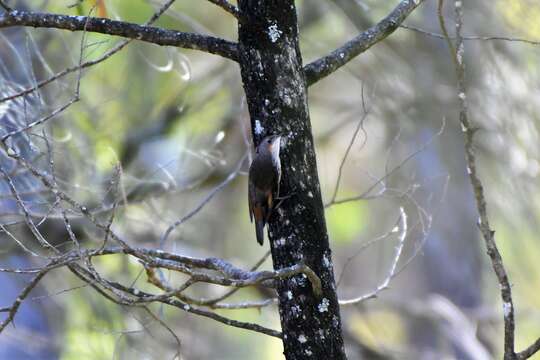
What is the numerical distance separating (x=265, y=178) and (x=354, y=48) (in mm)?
576

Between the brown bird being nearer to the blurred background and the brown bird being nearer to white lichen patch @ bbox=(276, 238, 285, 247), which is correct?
white lichen patch @ bbox=(276, 238, 285, 247)

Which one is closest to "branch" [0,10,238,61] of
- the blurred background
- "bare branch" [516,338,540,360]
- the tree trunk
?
the tree trunk

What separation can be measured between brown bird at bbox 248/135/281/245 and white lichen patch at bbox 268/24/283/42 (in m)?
0.33

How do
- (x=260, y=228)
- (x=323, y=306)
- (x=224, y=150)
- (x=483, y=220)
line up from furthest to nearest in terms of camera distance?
(x=224, y=150) → (x=260, y=228) → (x=323, y=306) → (x=483, y=220)

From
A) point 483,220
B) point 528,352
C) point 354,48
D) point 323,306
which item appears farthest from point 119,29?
point 528,352

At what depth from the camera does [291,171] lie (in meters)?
2.96

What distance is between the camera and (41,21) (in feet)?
9.34

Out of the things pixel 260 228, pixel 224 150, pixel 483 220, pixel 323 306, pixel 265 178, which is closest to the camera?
pixel 483 220

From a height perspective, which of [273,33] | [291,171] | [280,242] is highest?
[273,33]

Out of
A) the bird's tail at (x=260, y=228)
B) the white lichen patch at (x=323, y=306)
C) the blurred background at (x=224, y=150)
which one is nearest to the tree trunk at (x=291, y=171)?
the white lichen patch at (x=323, y=306)

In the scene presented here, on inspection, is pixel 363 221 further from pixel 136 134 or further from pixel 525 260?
pixel 136 134

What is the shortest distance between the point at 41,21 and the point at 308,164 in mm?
1005

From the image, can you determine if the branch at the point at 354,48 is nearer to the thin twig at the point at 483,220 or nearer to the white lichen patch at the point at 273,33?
the white lichen patch at the point at 273,33

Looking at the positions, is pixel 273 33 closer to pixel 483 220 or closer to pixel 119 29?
pixel 119 29
